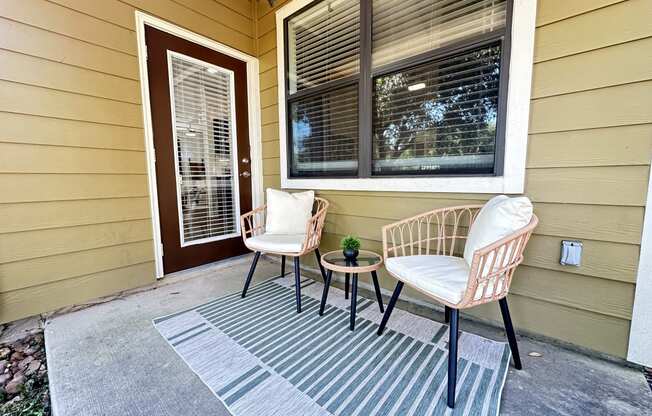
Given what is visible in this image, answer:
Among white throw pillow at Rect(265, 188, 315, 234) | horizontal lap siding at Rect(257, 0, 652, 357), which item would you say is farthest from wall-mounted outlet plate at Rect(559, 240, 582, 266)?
white throw pillow at Rect(265, 188, 315, 234)

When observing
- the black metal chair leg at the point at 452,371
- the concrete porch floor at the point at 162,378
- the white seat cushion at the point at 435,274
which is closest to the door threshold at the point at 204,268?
the concrete porch floor at the point at 162,378

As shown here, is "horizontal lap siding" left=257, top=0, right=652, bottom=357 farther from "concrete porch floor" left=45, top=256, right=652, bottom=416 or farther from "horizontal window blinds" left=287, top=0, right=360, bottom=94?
"horizontal window blinds" left=287, top=0, right=360, bottom=94

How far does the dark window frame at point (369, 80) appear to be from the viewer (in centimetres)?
149

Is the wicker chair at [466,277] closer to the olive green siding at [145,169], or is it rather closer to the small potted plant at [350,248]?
the small potted plant at [350,248]

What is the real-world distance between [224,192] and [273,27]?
1718 mm

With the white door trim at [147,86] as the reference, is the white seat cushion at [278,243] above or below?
below

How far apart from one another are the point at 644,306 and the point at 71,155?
3.36 m

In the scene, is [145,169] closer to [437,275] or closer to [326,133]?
[326,133]

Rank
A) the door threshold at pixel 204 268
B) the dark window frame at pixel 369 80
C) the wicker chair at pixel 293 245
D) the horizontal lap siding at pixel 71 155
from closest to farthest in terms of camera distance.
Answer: the dark window frame at pixel 369 80 → the horizontal lap siding at pixel 71 155 → the wicker chair at pixel 293 245 → the door threshold at pixel 204 268

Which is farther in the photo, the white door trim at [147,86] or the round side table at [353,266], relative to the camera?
the white door trim at [147,86]

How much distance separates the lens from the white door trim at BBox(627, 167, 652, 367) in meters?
1.19

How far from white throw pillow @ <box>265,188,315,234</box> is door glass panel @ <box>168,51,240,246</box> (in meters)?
0.71

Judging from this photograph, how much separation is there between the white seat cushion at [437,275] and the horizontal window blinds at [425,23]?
1.36 metres

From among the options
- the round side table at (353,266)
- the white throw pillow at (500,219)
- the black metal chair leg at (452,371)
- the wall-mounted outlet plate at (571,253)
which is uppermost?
the white throw pillow at (500,219)
